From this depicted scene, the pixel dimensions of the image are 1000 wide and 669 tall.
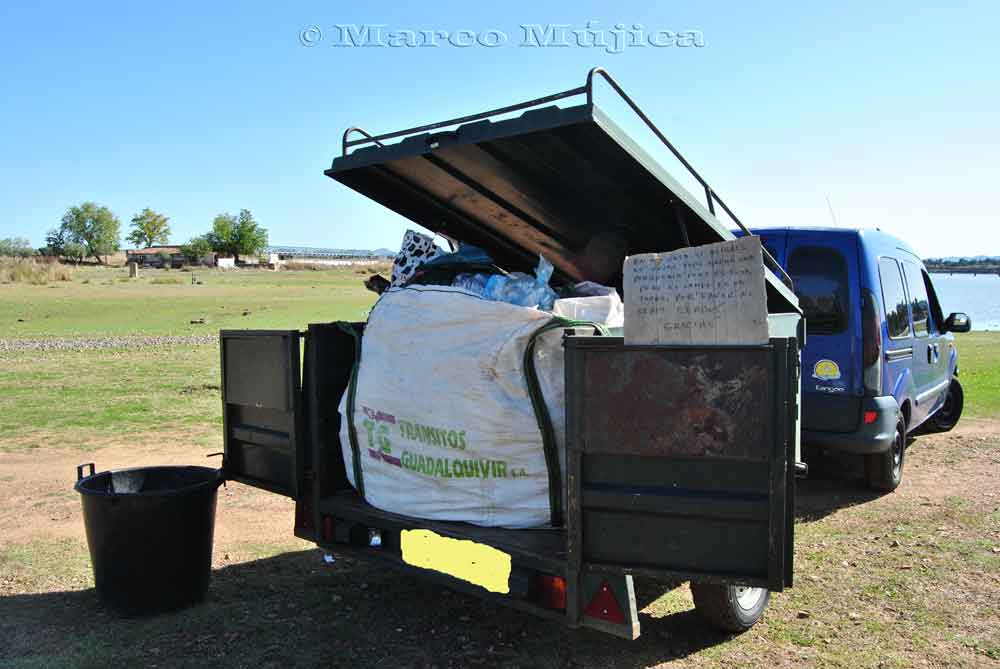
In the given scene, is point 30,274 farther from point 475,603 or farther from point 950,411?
point 475,603

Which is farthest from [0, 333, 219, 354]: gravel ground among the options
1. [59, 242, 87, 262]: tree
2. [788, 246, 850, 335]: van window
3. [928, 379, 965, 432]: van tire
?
[59, 242, 87, 262]: tree

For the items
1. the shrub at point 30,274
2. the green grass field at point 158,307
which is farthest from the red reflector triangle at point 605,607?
the shrub at point 30,274

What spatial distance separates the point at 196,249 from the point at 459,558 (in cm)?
11707

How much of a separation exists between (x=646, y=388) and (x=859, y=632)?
2176mm

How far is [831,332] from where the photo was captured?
5.91 m

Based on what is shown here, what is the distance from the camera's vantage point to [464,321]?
3.58 meters

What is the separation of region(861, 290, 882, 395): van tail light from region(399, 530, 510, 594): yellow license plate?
3676 mm

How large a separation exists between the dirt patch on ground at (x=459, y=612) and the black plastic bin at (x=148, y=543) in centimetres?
13

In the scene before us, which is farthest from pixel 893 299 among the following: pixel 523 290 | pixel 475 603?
pixel 475 603

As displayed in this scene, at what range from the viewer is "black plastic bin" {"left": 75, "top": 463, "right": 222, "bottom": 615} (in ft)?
13.3

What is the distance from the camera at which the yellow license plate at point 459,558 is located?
10.9ft

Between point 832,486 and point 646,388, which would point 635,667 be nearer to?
point 646,388

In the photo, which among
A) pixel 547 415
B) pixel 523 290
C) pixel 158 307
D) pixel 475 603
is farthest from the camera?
pixel 158 307

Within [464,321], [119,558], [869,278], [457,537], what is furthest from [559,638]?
[869,278]
